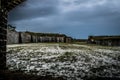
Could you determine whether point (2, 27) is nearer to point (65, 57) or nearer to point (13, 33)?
point (65, 57)

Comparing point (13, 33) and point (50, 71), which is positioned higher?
point (13, 33)

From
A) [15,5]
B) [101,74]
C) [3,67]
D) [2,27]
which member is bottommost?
[101,74]

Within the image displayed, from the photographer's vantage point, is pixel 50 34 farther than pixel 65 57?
Yes

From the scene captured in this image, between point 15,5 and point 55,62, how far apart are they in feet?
27.2

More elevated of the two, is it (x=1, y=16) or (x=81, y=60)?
(x=1, y=16)

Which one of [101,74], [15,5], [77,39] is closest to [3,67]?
[15,5]

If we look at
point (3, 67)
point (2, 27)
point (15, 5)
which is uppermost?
point (15, 5)

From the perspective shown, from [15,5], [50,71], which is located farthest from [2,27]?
[50,71]

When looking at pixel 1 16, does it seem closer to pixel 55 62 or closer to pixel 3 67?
pixel 3 67

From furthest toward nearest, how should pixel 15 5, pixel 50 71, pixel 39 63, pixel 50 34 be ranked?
pixel 50 34 → pixel 39 63 → pixel 50 71 → pixel 15 5

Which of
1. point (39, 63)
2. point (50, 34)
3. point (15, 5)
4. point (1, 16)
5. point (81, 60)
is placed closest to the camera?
point (1, 16)

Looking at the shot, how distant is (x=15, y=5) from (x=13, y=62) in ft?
26.3

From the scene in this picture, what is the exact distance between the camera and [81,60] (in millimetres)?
18781

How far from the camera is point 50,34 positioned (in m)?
42.4
